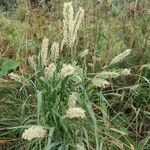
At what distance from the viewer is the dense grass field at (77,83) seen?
11.3 ft

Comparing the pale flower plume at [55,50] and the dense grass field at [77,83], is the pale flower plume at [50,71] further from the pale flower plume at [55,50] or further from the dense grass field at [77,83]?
the pale flower plume at [55,50]

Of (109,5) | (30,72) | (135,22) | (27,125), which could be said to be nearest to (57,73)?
(27,125)

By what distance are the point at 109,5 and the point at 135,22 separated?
449 millimetres

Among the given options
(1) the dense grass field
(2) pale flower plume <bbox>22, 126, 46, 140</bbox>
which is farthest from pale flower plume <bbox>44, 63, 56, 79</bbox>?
(2) pale flower plume <bbox>22, 126, 46, 140</bbox>

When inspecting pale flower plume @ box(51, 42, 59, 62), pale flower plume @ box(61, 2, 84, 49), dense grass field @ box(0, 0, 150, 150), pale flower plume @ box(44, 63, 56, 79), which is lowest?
dense grass field @ box(0, 0, 150, 150)

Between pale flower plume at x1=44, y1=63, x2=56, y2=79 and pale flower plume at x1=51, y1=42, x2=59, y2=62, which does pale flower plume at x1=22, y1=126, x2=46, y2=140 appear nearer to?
pale flower plume at x1=44, y1=63, x2=56, y2=79

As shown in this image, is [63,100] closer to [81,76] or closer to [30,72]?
[81,76]

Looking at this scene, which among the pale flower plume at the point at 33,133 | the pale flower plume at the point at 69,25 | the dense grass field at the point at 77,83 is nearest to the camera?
the pale flower plume at the point at 33,133

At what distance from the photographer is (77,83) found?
3594mm

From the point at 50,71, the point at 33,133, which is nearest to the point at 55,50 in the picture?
the point at 50,71

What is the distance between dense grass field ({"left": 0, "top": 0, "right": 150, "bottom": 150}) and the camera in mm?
3439

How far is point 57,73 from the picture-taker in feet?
12.0

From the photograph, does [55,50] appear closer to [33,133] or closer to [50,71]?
[50,71]

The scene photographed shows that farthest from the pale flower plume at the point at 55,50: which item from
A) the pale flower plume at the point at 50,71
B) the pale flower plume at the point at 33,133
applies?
the pale flower plume at the point at 33,133
